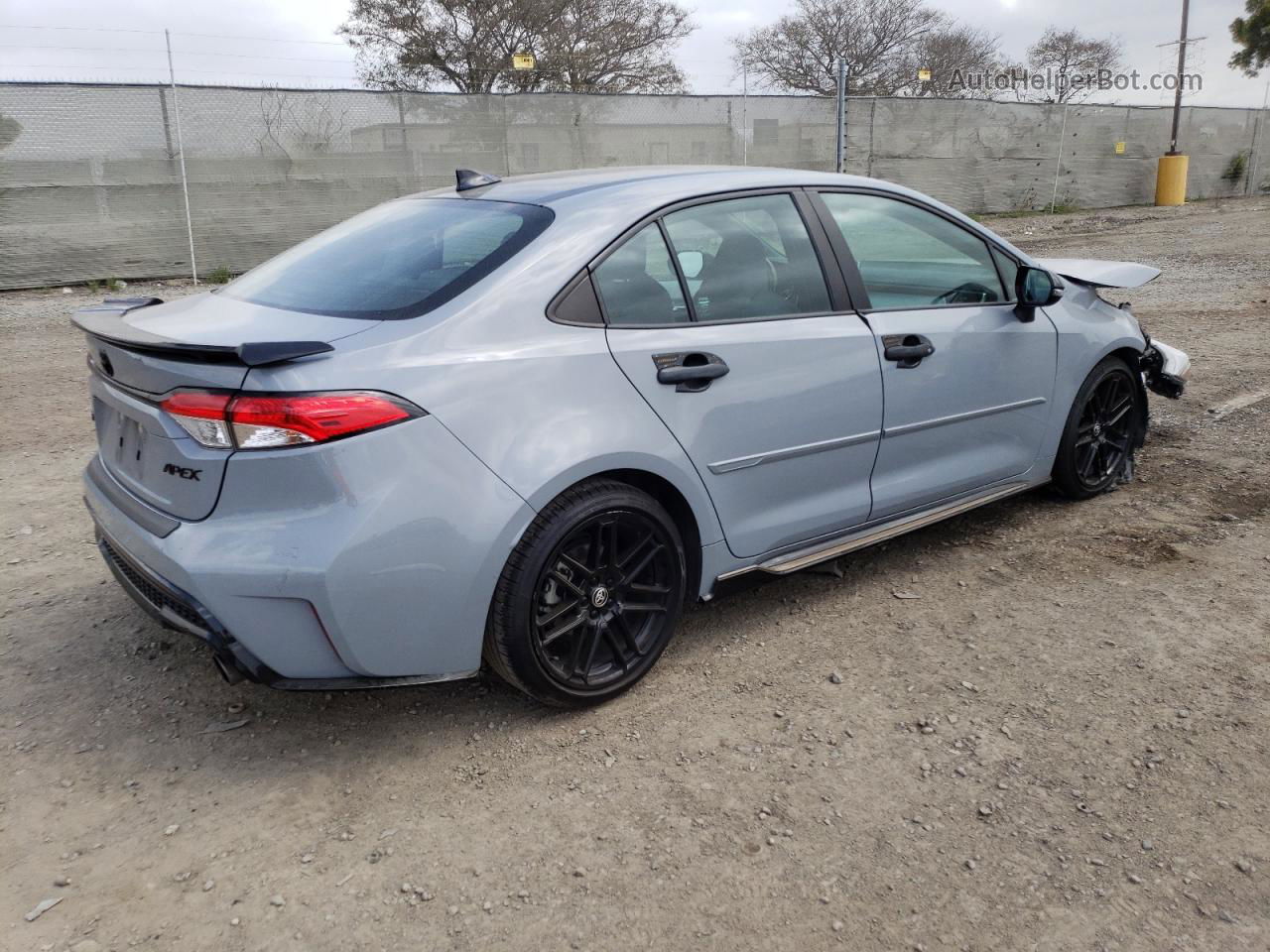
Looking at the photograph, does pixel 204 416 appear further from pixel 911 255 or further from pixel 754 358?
pixel 911 255

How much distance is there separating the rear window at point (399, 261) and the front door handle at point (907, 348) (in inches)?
50.0

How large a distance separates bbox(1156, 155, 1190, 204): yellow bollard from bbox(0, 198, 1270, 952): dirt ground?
23.3 metres

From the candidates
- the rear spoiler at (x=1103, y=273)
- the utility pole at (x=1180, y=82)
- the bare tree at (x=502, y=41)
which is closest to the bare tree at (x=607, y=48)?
the bare tree at (x=502, y=41)

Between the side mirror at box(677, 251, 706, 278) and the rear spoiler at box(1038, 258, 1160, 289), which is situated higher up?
the side mirror at box(677, 251, 706, 278)

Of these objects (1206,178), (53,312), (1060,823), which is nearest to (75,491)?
(1060,823)

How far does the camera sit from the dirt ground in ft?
7.34

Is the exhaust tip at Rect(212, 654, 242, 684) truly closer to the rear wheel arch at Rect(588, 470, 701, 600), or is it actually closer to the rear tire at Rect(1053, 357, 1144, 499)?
the rear wheel arch at Rect(588, 470, 701, 600)

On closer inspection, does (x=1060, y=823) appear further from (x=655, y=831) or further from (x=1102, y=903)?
(x=655, y=831)

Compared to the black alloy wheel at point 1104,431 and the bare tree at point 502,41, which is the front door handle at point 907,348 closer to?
the black alloy wheel at point 1104,431

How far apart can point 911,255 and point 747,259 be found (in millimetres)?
825

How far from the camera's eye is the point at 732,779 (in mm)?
2709

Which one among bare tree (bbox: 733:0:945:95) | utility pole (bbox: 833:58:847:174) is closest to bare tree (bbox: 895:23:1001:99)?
bare tree (bbox: 733:0:945:95)

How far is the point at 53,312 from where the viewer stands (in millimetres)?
10609

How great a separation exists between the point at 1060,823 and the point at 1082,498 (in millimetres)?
2484
